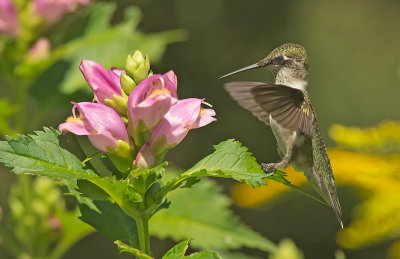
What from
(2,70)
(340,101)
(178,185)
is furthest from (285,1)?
(178,185)

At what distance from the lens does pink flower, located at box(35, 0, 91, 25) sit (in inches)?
73.1

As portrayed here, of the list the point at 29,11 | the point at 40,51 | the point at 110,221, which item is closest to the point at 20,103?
the point at 40,51

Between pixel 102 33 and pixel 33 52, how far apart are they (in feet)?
0.81

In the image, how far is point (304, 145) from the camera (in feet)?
4.75

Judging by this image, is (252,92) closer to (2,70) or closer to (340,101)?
(2,70)

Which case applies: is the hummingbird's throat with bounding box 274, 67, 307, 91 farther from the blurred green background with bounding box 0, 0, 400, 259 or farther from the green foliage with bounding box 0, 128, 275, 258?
the blurred green background with bounding box 0, 0, 400, 259

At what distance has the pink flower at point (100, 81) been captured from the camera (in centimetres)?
91

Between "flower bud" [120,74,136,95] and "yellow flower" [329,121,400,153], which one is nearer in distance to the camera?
"flower bud" [120,74,136,95]

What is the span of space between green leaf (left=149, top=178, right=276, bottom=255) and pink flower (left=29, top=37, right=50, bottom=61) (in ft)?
1.94

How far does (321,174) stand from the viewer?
1481mm

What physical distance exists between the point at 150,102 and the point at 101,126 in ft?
0.28

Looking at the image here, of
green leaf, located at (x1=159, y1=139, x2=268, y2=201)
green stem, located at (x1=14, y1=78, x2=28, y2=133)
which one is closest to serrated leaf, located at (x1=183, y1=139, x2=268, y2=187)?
green leaf, located at (x1=159, y1=139, x2=268, y2=201)

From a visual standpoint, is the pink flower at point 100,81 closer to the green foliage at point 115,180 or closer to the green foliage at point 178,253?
the green foliage at point 115,180

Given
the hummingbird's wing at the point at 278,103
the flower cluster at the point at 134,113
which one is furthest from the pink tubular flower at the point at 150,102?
the hummingbird's wing at the point at 278,103
